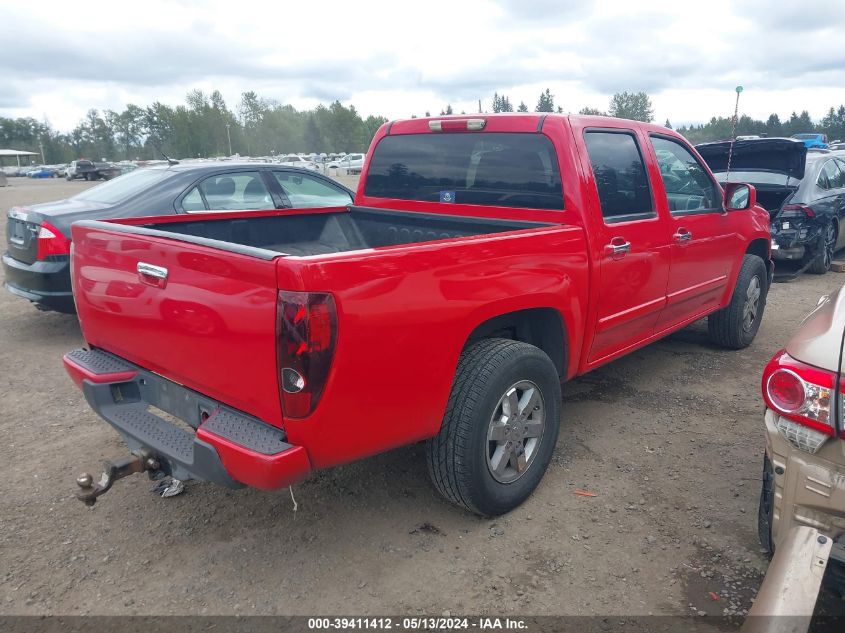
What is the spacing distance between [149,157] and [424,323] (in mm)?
103084

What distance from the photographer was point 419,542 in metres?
2.88

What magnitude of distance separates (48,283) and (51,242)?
364 mm

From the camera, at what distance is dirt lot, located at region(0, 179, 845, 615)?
Answer: 2.52m

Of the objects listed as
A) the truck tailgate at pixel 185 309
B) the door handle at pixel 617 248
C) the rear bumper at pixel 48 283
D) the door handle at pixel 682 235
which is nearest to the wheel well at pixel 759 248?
the door handle at pixel 682 235

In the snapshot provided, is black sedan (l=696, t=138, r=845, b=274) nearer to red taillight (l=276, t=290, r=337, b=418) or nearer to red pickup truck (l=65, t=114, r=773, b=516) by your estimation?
red pickup truck (l=65, t=114, r=773, b=516)

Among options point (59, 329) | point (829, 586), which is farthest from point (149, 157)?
point (829, 586)

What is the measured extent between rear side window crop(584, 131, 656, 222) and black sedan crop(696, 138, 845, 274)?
15.3ft

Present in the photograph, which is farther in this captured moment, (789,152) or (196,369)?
(789,152)

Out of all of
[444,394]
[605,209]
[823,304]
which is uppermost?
[605,209]

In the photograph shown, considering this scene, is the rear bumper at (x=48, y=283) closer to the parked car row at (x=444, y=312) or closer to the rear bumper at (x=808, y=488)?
the parked car row at (x=444, y=312)

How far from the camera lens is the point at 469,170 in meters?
3.91

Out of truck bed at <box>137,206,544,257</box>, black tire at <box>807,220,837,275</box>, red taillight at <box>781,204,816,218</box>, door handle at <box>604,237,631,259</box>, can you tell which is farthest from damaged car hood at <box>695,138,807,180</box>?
truck bed at <box>137,206,544,257</box>

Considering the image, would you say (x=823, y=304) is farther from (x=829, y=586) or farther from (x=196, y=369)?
(x=196, y=369)

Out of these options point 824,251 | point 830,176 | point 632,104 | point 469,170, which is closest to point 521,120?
point 469,170
